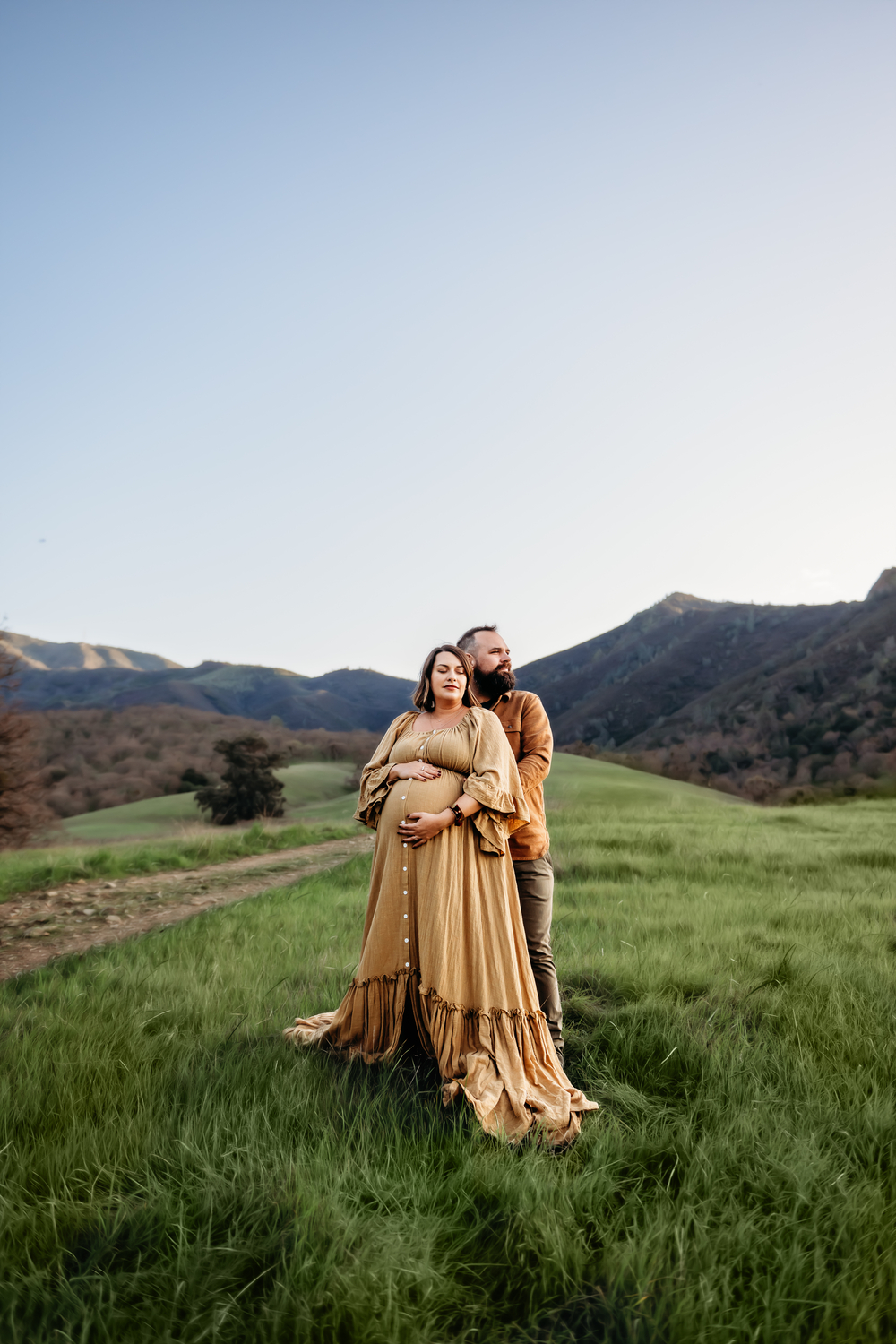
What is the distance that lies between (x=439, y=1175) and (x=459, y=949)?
955 millimetres

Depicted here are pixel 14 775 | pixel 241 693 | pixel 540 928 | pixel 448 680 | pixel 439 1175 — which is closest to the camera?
pixel 439 1175

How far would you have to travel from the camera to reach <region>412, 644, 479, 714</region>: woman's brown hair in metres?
3.67

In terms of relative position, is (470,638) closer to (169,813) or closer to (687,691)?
(169,813)

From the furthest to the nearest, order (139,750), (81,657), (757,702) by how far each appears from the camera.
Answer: (81,657) < (757,702) < (139,750)

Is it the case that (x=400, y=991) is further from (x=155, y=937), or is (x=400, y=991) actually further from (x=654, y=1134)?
(x=155, y=937)

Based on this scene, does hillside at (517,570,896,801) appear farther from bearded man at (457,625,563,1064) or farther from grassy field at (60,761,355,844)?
bearded man at (457,625,563,1064)

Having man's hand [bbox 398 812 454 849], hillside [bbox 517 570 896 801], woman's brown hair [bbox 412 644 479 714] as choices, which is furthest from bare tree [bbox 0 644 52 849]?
hillside [bbox 517 570 896 801]

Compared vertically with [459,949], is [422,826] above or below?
above

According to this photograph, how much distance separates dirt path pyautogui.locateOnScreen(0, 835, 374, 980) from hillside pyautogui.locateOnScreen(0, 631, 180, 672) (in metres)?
156

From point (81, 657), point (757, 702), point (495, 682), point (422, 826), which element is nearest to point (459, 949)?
point (422, 826)

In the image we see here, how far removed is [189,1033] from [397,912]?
1.35 m

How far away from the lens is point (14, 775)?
54.7ft

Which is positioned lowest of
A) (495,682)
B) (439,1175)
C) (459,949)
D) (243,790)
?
(243,790)

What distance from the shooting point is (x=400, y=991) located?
3.32 meters
